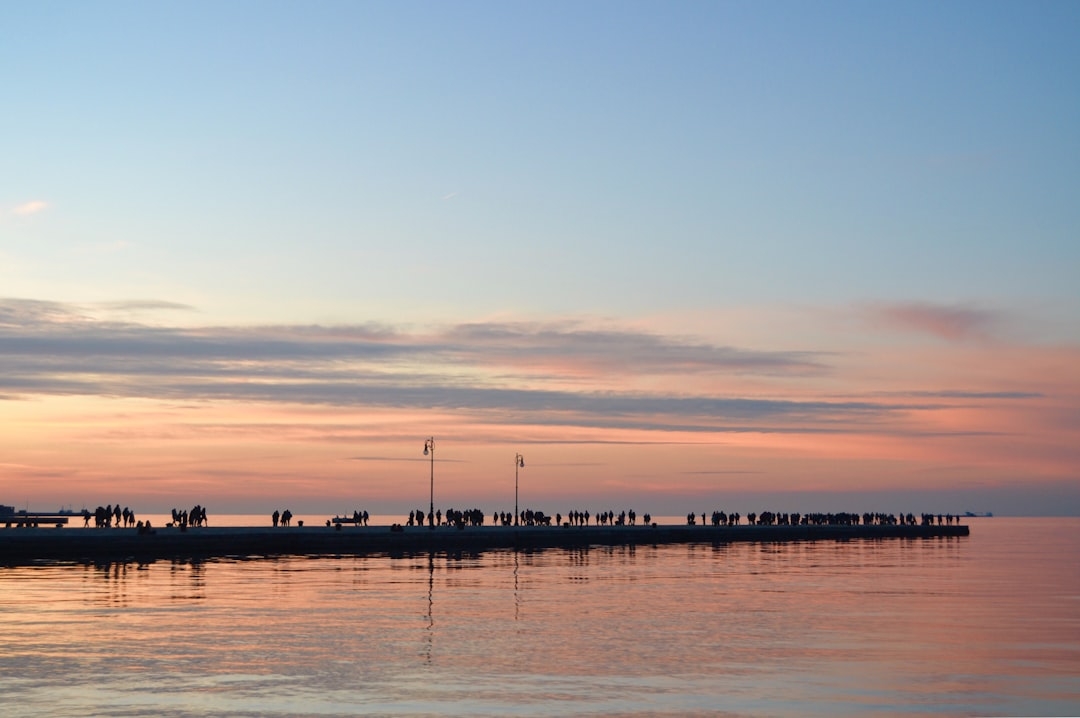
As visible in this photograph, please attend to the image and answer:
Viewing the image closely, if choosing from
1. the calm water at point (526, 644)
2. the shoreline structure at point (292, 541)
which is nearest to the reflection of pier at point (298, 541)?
the shoreline structure at point (292, 541)

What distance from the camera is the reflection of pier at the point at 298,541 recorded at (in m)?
83.7

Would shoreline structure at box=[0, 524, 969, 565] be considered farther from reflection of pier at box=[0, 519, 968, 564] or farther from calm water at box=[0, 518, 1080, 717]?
calm water at box=[0, 518, 1080, 717]

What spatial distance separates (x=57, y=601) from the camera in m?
49.9

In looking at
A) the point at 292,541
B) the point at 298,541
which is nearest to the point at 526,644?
the point at 292,541

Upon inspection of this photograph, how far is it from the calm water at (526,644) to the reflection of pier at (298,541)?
50.6 feet

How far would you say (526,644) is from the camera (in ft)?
125

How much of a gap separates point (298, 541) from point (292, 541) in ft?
1.66

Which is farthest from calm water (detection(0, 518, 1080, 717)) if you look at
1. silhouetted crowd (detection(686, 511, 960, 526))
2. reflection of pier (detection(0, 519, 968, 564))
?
silhouetted crowd (detection(686, 511, 960, 526))

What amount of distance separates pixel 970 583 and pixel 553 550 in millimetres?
41863

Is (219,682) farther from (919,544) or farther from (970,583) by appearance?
(919,544)

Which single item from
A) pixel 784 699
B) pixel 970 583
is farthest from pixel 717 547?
pixel 784 699

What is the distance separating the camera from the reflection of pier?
83688 millimetres

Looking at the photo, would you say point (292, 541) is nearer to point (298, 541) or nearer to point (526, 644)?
point (298, 541)

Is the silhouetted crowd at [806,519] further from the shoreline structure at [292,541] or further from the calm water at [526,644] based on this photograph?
the calm water at [526,644]
